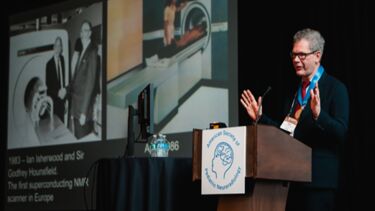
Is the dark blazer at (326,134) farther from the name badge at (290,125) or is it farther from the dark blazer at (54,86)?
the dark blazer at (54,86)

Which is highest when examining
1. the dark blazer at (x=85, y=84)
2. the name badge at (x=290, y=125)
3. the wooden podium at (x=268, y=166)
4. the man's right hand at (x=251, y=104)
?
the dark blazer at (x=85, y=84)

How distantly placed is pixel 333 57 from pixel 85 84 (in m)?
2.25

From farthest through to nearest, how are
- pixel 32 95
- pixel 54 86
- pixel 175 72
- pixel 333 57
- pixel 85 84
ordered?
pixel 32 95 → pixel 54 86 → pixel 85 84 → pixel 175 72 → pixel 333 57

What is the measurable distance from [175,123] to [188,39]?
601mm

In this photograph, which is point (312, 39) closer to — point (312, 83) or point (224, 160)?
point (312, 83)

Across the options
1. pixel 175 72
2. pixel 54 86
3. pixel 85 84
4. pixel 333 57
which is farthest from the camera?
pixel 54 86

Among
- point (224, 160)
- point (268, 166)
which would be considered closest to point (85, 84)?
point (224, 160)

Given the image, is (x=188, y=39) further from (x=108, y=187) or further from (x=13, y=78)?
(x=13, y=78)

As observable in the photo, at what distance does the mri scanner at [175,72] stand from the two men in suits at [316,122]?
1.34m

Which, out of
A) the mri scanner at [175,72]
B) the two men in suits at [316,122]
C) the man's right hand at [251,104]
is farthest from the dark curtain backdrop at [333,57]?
the man's right hand at [251,104]

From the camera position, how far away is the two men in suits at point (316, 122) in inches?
129

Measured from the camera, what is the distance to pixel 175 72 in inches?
195

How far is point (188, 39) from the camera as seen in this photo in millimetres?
4891

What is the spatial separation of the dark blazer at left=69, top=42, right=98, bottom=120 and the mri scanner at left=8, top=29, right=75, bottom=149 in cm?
17
